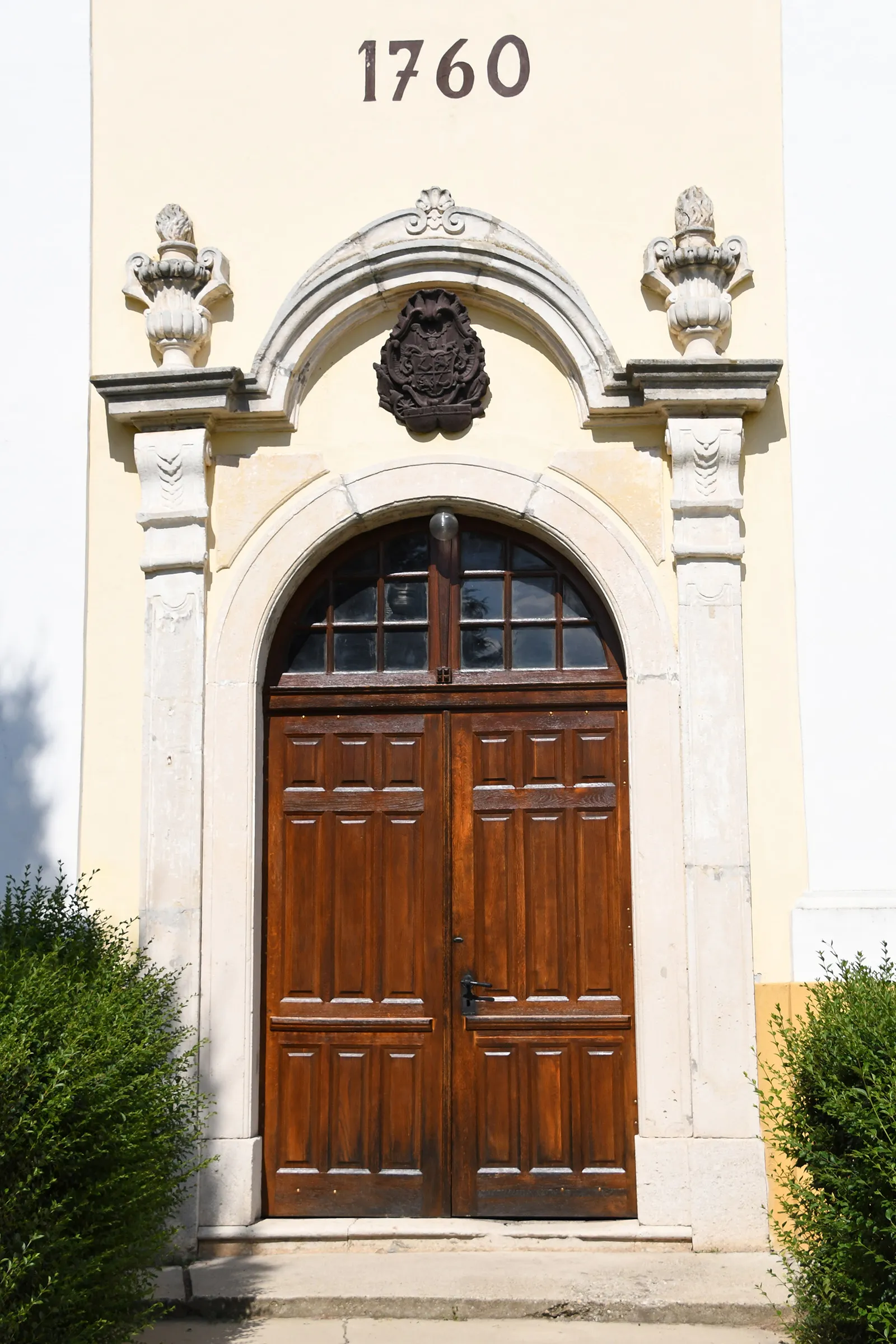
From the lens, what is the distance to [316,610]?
689 centimetres

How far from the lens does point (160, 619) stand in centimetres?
657

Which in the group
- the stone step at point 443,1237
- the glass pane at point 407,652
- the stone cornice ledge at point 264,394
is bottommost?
the stone step at point 443,1237

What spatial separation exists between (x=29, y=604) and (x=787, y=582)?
369cm

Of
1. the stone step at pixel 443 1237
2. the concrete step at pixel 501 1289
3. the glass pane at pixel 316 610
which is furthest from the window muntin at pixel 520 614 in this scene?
the concrete step at pixel 501 1289

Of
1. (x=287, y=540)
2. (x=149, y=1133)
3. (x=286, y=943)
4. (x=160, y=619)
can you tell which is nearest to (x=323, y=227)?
(x=287, y=540)

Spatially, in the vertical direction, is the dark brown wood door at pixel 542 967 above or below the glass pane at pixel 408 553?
below

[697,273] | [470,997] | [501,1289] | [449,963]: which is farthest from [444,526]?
[501,1289]

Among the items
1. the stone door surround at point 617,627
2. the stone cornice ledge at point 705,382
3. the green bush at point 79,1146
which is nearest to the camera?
the green bush at point 79,1146

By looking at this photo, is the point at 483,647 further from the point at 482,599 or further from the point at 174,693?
the point at 174,693

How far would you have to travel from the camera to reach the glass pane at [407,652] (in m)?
6.79

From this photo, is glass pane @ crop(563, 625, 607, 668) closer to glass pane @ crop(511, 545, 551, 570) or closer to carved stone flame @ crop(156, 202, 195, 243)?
glass pane @ crop(511, 545, 551, 570)

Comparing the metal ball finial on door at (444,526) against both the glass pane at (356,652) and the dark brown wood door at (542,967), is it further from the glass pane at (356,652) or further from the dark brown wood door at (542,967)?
the dark brown wood door at (542,967)

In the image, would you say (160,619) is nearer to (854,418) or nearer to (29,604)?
(29,604)

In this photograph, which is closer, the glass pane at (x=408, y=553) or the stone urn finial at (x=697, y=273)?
the stone urn finial at (x=697, y=273)
